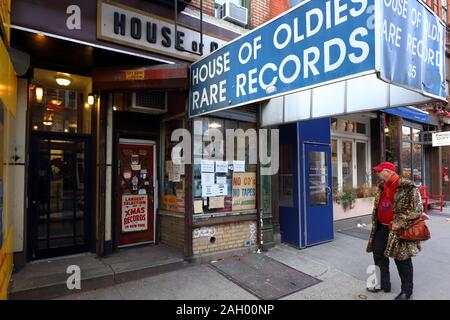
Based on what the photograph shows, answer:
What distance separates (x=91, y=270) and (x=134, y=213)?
5.14ft

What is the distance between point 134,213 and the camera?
6.21 m

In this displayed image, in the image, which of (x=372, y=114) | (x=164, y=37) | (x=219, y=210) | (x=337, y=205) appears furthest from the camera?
(x=372, y=114)

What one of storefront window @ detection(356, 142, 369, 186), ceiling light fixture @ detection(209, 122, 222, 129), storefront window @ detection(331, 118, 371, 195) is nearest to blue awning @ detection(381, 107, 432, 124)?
storefront window @ detection(331, 118, 371, 195)

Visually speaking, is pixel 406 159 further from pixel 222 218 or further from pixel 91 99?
pixel 91 99

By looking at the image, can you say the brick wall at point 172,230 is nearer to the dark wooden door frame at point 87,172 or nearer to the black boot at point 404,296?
the dark wooden door frame at point 87,172

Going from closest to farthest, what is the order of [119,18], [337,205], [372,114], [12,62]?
[12,62], [119,18], [337,205], [372,114]

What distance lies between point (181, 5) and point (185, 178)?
287 centimetres

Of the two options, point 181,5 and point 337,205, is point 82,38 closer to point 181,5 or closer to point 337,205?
point 181,5

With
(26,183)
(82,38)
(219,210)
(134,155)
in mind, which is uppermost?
(82,38)

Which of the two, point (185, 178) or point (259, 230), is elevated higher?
point (185, 178)

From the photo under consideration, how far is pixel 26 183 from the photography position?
16.1 ft

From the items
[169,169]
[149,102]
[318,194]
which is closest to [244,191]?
[169,169]

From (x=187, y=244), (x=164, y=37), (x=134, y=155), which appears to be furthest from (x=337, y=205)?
(x=164, y=37)

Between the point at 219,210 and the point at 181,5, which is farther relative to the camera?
the point at 219,210
